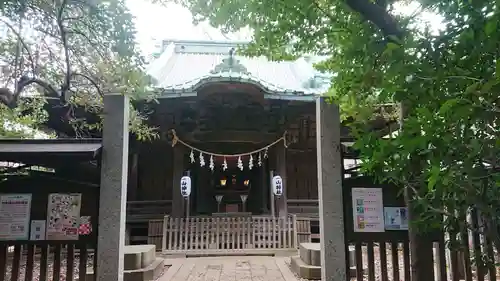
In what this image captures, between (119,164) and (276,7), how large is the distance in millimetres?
2549

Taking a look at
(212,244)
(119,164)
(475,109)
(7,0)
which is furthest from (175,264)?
(475,109)

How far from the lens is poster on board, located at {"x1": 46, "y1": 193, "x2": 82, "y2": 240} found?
4.06 m

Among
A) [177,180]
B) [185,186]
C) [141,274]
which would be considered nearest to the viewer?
[141,274]

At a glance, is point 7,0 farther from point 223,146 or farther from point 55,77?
point 223,146

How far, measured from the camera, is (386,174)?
2158 millimetres

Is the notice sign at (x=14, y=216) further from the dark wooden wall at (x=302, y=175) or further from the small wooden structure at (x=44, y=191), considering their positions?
the dark wooden wall at (x=302, y=175)

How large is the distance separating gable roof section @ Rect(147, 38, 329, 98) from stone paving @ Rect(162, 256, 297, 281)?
3.94m

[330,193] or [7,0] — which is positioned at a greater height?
[7,0]

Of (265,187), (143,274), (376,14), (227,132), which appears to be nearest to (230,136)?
(227,132)

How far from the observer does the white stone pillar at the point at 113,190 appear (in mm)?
4094

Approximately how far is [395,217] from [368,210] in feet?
0.99

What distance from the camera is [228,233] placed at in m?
9.80

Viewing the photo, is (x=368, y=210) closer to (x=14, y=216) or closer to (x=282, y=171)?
(x=14, y=216)

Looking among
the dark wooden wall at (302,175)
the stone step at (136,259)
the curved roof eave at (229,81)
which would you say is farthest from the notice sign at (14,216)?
the dark wooden wall at (302,175)
